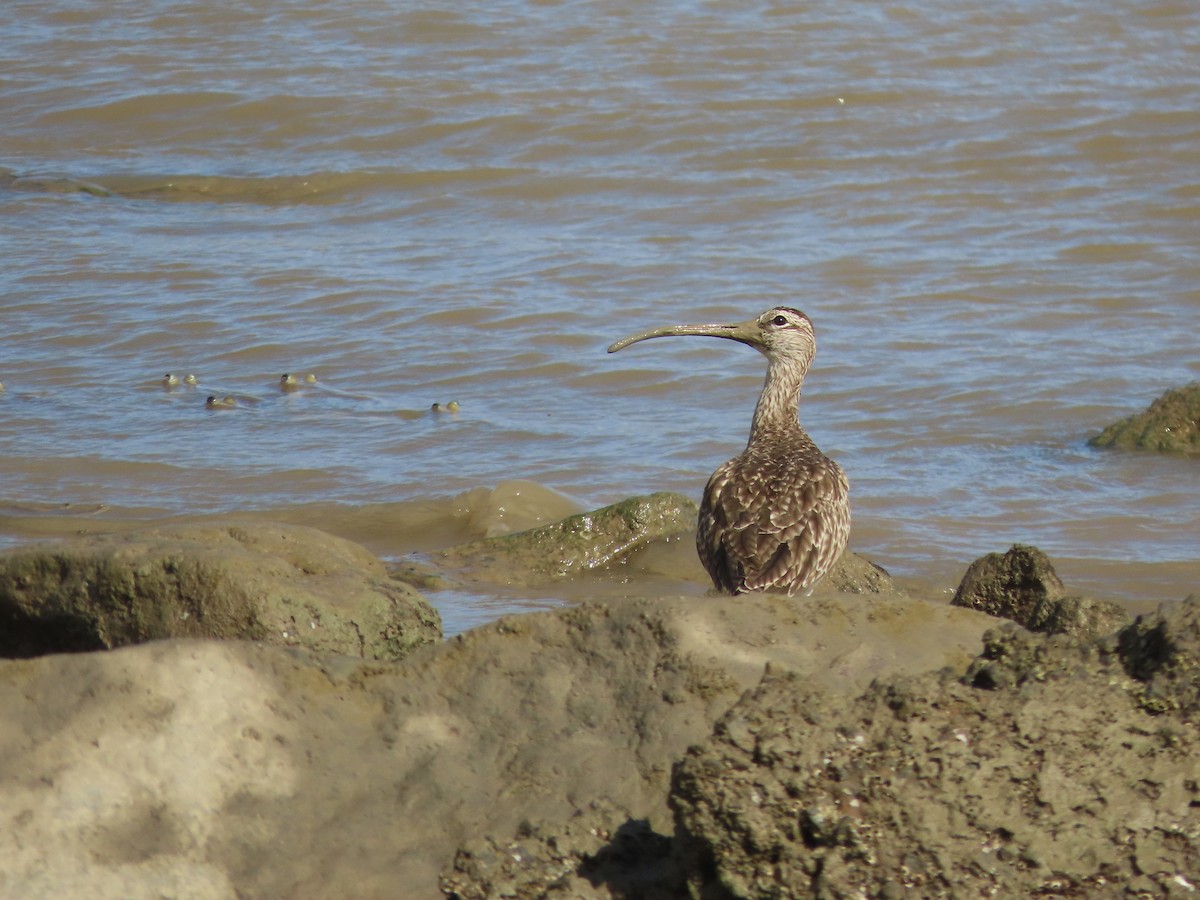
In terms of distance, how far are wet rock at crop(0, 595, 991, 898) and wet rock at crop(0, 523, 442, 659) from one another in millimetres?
760

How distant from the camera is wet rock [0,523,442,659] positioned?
16.2 feet

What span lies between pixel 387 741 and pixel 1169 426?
644cm

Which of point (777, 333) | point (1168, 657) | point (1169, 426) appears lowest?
point (1169, 426)

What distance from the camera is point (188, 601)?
4973 millimetres

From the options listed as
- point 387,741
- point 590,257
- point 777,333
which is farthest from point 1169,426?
point 387,741

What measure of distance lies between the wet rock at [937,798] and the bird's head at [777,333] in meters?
4.22

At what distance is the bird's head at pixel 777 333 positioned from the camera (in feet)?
25.0

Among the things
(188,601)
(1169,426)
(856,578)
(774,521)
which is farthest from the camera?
(1169,426)

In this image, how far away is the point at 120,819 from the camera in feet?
12.2

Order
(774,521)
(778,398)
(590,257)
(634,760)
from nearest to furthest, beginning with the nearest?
(634,760) < (774,521) < (778,398) < (590,257)

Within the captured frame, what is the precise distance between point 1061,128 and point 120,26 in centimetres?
1079

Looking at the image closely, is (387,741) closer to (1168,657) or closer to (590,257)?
(1168,657)

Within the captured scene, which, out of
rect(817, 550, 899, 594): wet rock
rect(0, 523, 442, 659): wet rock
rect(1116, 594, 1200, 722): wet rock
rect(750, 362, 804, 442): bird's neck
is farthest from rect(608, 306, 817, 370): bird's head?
rect(1116, 594, 1200, 722): wet rock

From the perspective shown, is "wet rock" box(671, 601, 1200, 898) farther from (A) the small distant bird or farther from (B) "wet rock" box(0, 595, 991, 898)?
(A) the small distant bird
